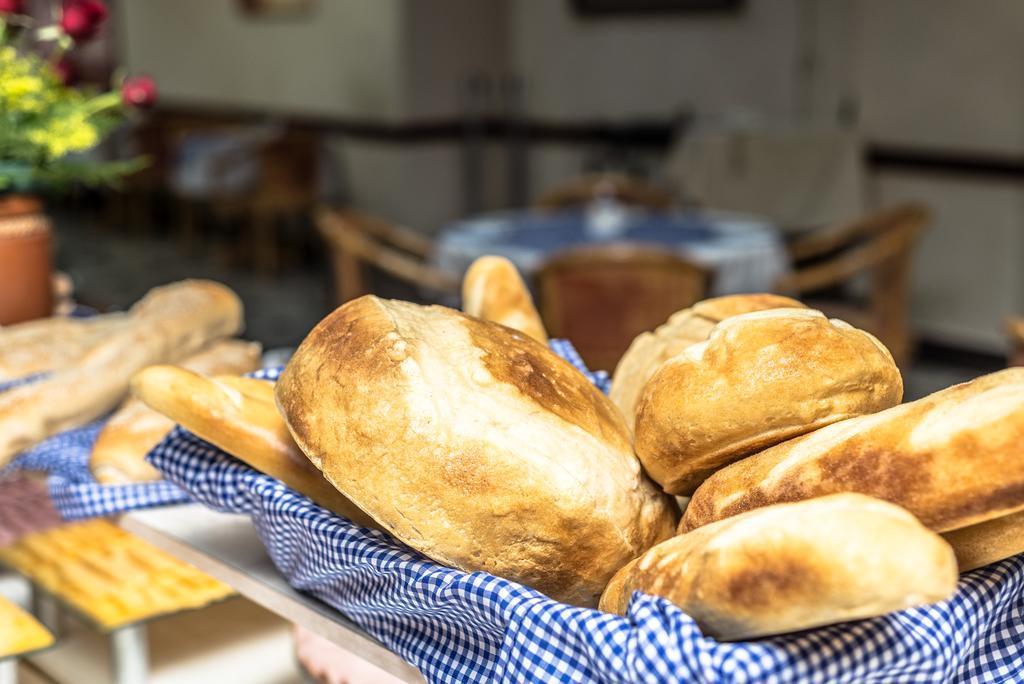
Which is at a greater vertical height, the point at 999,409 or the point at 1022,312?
the point at 999,409

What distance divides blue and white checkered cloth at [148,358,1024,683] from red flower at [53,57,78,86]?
3.21ft

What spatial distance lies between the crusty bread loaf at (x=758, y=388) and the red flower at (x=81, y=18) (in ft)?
3.77

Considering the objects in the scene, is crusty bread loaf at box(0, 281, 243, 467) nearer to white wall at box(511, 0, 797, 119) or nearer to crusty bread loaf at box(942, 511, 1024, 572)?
crusty bread loaf at box(942, 511, 1024, 572)

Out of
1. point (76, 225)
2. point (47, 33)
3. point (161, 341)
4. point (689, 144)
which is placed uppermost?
point (47, 33)

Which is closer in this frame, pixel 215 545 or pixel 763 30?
pixel 215 545

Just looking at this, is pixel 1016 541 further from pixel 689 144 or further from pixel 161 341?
pixel 689 144

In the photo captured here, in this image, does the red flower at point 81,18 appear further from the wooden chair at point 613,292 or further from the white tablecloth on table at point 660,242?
the white tablecloth on table at point 660,242

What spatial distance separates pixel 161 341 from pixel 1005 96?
478 cm

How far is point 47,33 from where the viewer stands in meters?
1.71

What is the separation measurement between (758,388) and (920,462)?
11 cm

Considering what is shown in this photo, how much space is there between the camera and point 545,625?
0.69 m

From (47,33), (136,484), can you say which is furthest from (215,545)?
(47,33)

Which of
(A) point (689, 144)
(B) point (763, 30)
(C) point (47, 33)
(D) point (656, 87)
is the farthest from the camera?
(D) point (656, 87)

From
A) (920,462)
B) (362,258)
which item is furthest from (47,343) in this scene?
(362,258)
